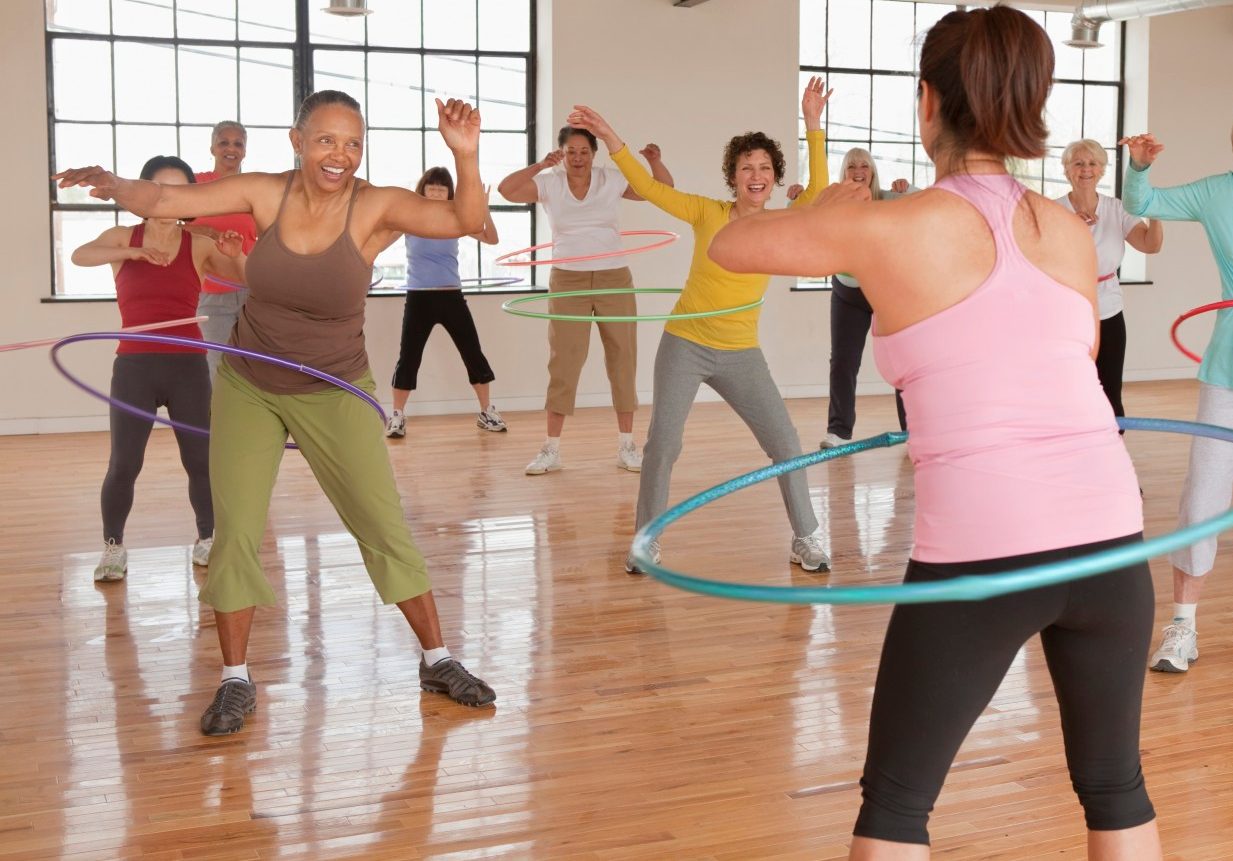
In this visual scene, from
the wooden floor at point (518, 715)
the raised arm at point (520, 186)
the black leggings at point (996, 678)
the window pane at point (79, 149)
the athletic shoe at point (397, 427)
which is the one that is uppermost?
the window pane at point (79, 149)

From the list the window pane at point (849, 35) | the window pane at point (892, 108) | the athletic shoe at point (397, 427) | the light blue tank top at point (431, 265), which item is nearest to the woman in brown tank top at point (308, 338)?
the athletic shoe at point (397, 427)

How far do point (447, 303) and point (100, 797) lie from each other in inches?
229

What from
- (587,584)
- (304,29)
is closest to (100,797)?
(587,584)

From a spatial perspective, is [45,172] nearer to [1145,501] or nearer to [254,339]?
[254,339]

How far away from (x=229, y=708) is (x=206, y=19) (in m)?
6.82

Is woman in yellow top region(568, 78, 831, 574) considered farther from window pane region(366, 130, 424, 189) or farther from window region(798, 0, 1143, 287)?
window region(798, 0, 1143, 287)

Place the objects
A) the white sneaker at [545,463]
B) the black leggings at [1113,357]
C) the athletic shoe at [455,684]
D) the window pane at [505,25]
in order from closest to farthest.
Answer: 1. the athletic shoe at [455,684]
2. the black leggings at [1113,357]
3. the white sneaker at [545,463]
4. the window pane at [505,25]

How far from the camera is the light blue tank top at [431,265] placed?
8.45 m

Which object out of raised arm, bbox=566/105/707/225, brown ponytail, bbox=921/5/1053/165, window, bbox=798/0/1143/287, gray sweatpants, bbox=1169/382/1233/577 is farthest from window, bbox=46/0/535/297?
brown ponytail, bbox=921/5/1053/165

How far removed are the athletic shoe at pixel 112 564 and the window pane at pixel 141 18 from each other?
5068 millimetres

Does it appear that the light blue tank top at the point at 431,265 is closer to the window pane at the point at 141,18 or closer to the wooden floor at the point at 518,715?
the window pane at the point at 141,18

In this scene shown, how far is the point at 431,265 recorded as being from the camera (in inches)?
333

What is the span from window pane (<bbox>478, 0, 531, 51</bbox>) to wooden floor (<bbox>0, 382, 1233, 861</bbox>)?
16.0 ft

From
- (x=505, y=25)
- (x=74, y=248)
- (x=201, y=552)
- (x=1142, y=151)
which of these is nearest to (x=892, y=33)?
(x=505, y=25)
